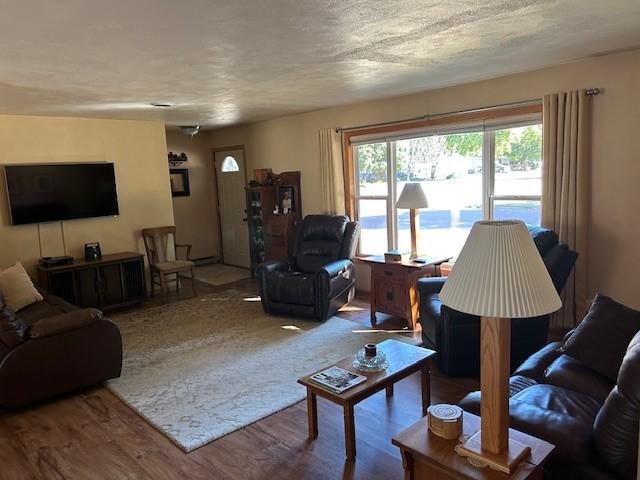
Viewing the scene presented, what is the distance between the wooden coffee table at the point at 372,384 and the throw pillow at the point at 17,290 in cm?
304

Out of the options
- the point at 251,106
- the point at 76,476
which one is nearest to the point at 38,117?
the point at 251,106

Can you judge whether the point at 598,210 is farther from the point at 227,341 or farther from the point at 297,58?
the point at 227,341

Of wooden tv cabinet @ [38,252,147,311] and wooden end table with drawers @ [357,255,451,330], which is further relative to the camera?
wooden tv cabinet @ [38,252,147,311]

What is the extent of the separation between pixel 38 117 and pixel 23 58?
2.75 metres

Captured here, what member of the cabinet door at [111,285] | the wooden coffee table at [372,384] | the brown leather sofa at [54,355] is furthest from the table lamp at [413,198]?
the cabinet door at [111,285]

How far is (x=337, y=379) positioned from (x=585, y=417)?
1.22m

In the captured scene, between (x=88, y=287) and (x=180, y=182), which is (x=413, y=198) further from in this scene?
(x=180, y=182)

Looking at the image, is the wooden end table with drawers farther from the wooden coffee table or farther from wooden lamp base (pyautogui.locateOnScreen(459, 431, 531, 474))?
wooden lamp base (pyautogui.locateOnScreen(459, 431, 531, 474))

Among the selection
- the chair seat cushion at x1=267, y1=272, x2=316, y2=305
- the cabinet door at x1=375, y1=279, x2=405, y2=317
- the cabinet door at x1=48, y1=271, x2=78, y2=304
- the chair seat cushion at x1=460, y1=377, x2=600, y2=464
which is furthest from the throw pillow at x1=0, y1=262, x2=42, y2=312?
the chair seat cushion at x1=460, y1=377, x2=600, y2=464

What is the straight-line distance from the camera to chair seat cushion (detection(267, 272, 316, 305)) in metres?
4.75

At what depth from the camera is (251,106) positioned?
17.5ft

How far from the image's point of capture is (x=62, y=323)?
326cm

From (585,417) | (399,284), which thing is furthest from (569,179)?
(585,417)

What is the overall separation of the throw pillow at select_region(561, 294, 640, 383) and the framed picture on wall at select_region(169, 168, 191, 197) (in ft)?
21.4
